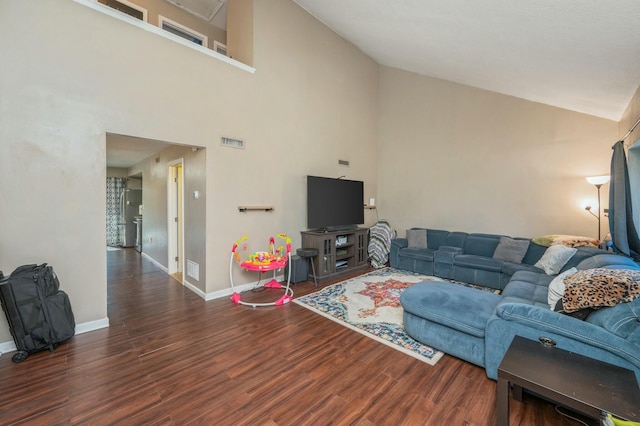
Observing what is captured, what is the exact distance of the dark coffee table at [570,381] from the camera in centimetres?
114

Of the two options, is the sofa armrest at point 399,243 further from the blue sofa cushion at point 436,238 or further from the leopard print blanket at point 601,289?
the leopard print blanket at point 601,289

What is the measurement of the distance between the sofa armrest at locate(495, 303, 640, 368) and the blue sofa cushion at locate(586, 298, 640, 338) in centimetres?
4

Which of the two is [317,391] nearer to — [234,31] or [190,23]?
[234,31]

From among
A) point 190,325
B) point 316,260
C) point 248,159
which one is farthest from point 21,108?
point 316,260

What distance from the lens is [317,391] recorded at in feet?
6.39

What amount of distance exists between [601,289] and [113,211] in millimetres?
10544

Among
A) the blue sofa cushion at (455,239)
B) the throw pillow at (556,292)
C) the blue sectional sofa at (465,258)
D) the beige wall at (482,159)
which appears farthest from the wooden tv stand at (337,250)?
the throw pillow at (556,292)

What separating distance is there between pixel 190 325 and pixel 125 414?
125cm

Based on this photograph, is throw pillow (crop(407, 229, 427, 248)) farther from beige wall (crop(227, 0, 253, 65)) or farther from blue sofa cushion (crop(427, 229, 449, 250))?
beige wall (crop(227, 0, 253, 65))

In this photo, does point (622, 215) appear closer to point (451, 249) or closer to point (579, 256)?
point (579, 256)

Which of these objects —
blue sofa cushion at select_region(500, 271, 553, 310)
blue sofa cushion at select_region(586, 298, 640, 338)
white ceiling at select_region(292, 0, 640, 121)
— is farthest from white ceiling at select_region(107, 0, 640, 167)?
blue sofa cushion at select_region(500, 271, 553, 310)

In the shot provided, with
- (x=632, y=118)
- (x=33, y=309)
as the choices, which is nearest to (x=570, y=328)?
(x=632, y=118)

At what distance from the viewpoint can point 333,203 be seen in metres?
5.02

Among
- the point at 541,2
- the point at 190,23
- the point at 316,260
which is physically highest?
the point at 190,23
